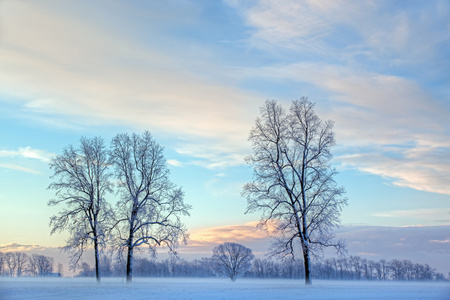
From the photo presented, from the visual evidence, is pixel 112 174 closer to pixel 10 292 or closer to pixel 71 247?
pixel 71 247

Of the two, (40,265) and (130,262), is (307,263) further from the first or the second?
(40,265)

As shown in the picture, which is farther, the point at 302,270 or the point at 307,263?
the point at 302,270

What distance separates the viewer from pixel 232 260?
94.8 m

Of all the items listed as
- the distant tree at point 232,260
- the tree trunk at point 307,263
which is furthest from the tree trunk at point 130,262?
the distant tree at point 232,260

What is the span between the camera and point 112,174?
34.3 m

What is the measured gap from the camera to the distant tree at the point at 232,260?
307 feet

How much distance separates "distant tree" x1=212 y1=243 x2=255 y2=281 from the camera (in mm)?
93438

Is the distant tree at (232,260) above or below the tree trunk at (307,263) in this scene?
below

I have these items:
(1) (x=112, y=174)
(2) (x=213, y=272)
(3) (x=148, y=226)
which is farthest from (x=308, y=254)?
(2) (x=213, y=272)

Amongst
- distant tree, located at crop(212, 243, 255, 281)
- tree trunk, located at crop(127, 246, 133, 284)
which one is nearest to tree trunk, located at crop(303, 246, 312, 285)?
tree trunk, located at crop(127, 246, 133, 284)

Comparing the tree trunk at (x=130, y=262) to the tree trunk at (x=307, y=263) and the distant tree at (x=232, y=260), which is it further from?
the distant tree at (x=232, y=260)

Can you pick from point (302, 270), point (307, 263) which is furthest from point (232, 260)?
point (307, 263)

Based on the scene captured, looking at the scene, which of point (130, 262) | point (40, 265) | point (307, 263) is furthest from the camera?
point (40, 265)

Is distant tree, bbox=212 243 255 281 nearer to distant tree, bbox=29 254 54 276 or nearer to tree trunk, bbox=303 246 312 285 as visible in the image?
distant tree, bbox=29 254 54 276
